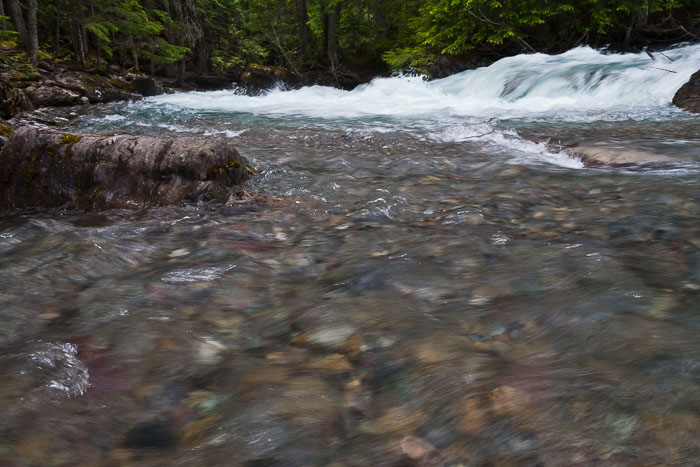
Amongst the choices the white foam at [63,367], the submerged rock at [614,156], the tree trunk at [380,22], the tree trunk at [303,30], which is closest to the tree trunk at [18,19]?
the tree trunk at [303,30]

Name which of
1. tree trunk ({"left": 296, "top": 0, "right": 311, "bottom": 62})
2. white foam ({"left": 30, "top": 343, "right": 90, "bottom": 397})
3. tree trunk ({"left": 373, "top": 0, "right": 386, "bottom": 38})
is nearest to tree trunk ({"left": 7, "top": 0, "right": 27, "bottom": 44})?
tree trunk ({"left": 296, "top": 0, "right": 311, "bottom": 62})

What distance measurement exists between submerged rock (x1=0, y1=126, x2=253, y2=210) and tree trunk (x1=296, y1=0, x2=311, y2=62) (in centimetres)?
2092

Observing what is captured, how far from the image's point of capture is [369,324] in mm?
2324

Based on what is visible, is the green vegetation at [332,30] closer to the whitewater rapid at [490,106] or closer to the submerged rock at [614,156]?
the whitewater rapid at [490,106]

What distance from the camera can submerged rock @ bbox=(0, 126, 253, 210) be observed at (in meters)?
4.81

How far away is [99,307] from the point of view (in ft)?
8.56

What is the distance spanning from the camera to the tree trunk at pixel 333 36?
23103mm

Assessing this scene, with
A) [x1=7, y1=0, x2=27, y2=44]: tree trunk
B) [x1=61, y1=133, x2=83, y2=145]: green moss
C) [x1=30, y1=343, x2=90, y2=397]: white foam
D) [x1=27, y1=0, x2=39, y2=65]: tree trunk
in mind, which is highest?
[x1=7, y1=0, x2=27, y2=44]: tree trunk

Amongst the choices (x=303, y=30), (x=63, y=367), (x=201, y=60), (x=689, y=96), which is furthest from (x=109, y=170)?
(x=201, y=60)

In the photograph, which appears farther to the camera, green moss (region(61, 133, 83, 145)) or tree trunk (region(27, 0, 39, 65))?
tree trunk (region(27, 0, 39, 65))

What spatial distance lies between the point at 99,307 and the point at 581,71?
15970 millimetres

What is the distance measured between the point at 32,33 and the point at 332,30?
13.2 metres

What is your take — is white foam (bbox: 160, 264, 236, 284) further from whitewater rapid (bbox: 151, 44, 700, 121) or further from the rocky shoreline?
whitewater rapid (bbox: 151, 44, 700, 121)

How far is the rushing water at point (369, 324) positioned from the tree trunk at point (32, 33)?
1525 cm
